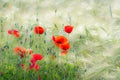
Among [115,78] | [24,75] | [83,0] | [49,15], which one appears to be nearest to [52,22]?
[49,15]

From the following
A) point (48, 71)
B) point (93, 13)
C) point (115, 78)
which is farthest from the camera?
point (93, 13)

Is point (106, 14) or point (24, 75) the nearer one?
point (24, 75)

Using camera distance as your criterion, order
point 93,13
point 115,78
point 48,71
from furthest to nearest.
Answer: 1. point 93,13
2. point 48,71
3. point 115,78

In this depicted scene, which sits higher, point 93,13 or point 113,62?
point 93,13

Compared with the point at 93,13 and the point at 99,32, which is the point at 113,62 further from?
the point at 93,13

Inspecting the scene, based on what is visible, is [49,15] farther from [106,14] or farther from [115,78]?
[115,78]

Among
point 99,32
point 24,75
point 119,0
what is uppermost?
point 119,0
